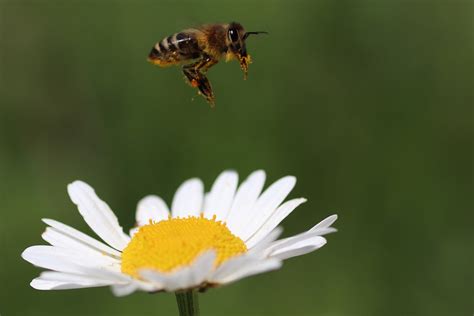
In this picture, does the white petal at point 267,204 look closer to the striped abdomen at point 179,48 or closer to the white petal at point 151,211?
the white petal at point 151,211

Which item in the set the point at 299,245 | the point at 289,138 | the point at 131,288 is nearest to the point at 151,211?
the point at 299,245

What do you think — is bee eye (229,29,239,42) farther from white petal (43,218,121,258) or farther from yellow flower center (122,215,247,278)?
white petal (43,218,121,258)

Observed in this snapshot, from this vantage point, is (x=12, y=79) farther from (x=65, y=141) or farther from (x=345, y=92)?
(x=345, y=92)

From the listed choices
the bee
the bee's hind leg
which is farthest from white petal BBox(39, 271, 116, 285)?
the bee

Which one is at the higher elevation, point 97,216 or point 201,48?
point 201,48

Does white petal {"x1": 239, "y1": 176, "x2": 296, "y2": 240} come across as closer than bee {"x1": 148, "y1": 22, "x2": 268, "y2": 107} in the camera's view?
Yes

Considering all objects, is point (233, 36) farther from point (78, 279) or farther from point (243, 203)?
point (78, 279)

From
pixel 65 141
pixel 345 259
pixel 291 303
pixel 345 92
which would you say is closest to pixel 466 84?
pixel 345 92
